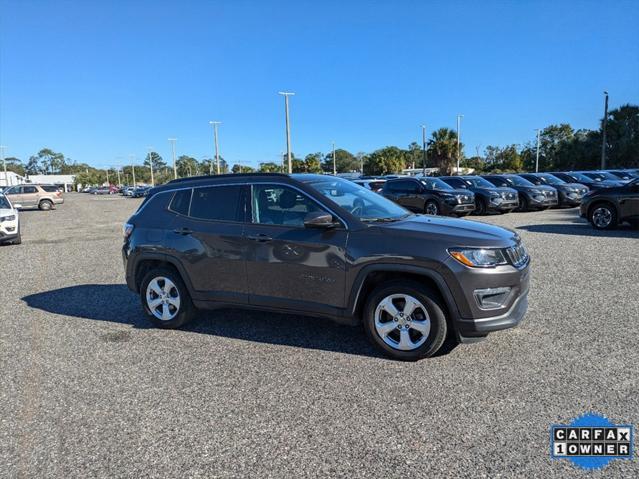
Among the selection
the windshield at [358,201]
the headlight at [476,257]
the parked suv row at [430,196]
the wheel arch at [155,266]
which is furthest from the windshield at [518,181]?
the wheel arch at [155,266]

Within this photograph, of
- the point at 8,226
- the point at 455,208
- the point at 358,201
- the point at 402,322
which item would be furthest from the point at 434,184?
the point at 402,322

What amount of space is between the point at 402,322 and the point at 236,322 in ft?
7.20

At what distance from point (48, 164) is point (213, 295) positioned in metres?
203

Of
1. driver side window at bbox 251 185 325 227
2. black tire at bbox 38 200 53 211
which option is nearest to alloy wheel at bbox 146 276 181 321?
driver side window at bbox 251 185 325 227

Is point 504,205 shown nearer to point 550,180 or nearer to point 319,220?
point 550,180

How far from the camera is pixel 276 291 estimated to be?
458 centimetres

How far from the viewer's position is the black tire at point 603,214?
39.7 ft

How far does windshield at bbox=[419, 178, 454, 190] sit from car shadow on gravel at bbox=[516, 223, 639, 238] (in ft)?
14.3

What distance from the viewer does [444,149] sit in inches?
2322

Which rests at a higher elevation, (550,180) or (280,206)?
(550,180)

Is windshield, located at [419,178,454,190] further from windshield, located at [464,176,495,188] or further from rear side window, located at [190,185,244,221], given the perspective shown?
rear side window, located at [190,185,244,221]

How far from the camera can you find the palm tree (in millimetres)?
58719

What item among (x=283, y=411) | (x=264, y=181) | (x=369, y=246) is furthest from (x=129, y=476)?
(x=264, y=181)

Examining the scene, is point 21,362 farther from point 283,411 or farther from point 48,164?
point 48,164
